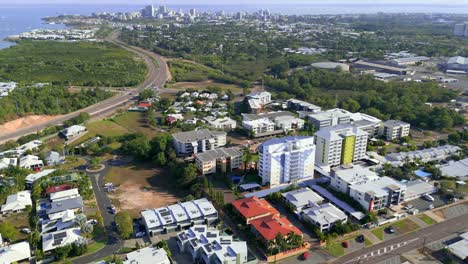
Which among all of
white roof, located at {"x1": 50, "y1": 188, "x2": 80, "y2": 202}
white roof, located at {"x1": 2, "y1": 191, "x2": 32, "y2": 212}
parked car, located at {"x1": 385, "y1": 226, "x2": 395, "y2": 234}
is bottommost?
parked car, located at {"x1": 385, "y1": 226, "x2": 395, "y2": 234}

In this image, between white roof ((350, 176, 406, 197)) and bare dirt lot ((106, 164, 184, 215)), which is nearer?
white roof ((350, 176, 406, 197))

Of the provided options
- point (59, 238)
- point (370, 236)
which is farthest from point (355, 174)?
point (59, 238)

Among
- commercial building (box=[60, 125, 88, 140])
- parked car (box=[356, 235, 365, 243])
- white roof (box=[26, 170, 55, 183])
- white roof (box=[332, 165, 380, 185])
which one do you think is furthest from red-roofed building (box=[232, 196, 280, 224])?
commercial building (box=[60, 125, 88, 140])

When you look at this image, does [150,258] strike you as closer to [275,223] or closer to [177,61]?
[275,223]

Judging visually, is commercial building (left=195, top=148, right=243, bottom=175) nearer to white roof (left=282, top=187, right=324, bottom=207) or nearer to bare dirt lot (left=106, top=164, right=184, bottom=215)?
bare dirt lot (left=106, top=164, right=184, bottom=215)

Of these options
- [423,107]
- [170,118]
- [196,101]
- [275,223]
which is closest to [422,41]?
[423,107]

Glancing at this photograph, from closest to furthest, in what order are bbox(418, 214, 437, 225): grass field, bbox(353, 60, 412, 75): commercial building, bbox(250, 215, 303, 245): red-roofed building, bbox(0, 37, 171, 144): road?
bbox(250, 215, 303, 245): red-roofed building → bbox(418, 214, 437, 225): grass field → bbox(0, 37, 171, 144): road → bbox(353, 60, 412, 75): commercial building

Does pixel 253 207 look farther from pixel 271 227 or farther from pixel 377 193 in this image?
pixel 377 193
